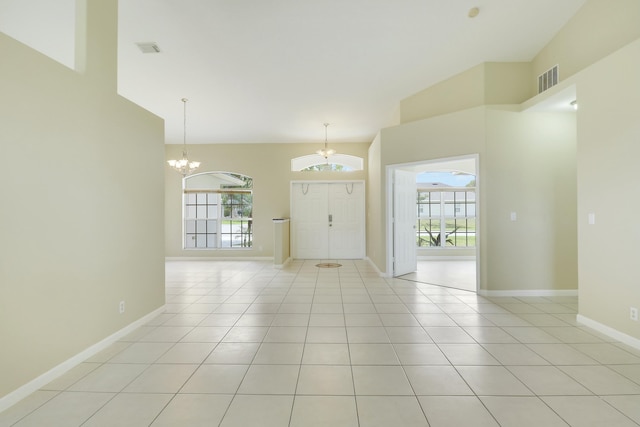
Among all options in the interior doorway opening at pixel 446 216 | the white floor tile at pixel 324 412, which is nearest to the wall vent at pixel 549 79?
the interior doorway opening at pixel 446 216

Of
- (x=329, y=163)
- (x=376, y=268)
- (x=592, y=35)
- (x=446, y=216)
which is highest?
(x=592, y=35)

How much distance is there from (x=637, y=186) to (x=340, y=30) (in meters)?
3.45

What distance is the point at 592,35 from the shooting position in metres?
3.61

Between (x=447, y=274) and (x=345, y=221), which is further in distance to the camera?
(x=345, y=221)

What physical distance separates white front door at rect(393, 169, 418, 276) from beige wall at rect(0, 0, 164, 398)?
4.07m

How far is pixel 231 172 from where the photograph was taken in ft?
26.4

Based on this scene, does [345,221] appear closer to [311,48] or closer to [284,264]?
[284,264]

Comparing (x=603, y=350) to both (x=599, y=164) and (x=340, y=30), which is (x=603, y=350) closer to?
(x=599, y=164)

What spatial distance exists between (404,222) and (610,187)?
10.7ft

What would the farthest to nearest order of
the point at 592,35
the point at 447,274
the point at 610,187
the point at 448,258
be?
the point at 448,258
the point at 447,274
the point at 592,35
the point at 610,187

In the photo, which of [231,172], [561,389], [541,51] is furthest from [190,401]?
[231,172]

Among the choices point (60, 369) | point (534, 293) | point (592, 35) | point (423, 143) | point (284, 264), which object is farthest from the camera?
point (284, 264)

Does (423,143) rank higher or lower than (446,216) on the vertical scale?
higher

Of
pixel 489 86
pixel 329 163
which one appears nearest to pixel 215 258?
pixel 329 163
